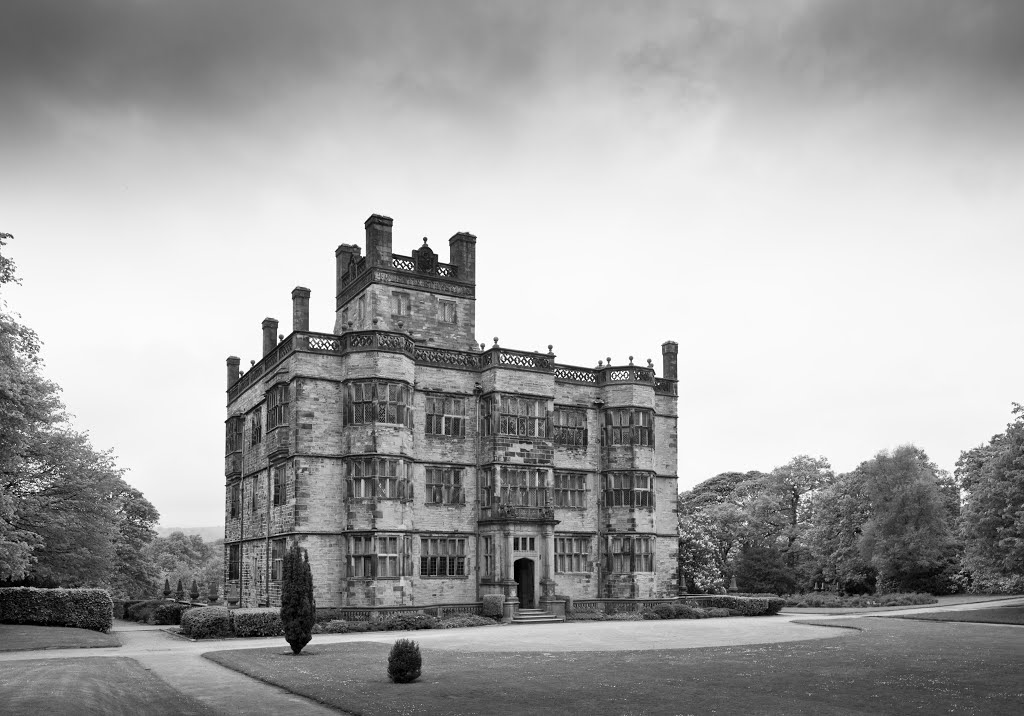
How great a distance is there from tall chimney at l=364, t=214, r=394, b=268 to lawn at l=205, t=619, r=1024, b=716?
23.9m

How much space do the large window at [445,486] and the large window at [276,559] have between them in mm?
7603

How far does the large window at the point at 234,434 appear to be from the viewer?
5541 centimetres

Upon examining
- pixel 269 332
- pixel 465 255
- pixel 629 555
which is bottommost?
pixel 629 555

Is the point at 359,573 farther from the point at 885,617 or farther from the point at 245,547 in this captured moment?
the point at 885,617

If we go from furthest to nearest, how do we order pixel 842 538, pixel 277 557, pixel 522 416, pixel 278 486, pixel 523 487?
pixel 842 538 < pixel 522 416 < pixel 523 487 < pixel 278 486 < pixel 277 557

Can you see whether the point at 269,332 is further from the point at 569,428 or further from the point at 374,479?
the point at 569,428

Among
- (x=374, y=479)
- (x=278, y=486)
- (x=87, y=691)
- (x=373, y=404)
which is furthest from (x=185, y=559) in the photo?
(x=87, y=691)

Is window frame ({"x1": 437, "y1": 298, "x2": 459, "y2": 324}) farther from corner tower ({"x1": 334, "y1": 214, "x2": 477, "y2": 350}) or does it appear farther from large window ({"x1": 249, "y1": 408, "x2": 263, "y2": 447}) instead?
large window ({"x1": 249, "y1": 408, "x2": 263, "y2": 447})

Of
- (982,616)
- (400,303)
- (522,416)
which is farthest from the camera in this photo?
(400,303)

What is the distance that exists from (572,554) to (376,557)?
12.4 m

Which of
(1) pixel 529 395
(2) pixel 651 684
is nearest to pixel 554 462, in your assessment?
(1) pixel 529 395

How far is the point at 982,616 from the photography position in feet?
142

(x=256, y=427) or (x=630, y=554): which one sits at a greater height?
(x=256, y=427)

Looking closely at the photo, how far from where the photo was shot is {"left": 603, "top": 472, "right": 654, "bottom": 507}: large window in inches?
2047
